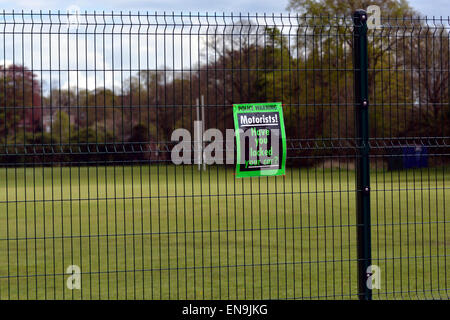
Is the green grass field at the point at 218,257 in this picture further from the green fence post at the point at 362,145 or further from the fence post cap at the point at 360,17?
the fence post cap at the point at 360,17

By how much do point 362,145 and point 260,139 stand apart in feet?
3.25

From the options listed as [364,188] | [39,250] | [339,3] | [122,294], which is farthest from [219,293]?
[339,3]

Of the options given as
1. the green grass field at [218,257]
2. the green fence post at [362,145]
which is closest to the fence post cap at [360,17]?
Result: the green fence post at [362,145]

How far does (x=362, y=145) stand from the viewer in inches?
243

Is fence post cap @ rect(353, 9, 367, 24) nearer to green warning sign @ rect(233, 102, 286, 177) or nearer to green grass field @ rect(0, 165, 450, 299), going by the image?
green warning sign @ rect(233, 102, 286, 177)

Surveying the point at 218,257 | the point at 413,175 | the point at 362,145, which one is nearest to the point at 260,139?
the point at 362,145

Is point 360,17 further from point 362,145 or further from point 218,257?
point 218,257

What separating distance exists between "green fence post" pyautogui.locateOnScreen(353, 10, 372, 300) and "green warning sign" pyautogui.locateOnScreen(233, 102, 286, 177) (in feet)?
2.49

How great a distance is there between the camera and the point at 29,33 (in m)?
5.79

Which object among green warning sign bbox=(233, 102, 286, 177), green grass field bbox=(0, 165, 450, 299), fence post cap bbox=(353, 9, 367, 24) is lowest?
green grass field bbox=(0, 165, 450, 299)

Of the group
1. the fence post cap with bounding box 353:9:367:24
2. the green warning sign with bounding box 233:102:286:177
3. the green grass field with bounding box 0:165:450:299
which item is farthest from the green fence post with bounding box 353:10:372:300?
the green warning sign with bounding box 233:102:286:177

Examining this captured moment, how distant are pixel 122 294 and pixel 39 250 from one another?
4249 mm

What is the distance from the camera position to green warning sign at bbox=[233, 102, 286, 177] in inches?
237
